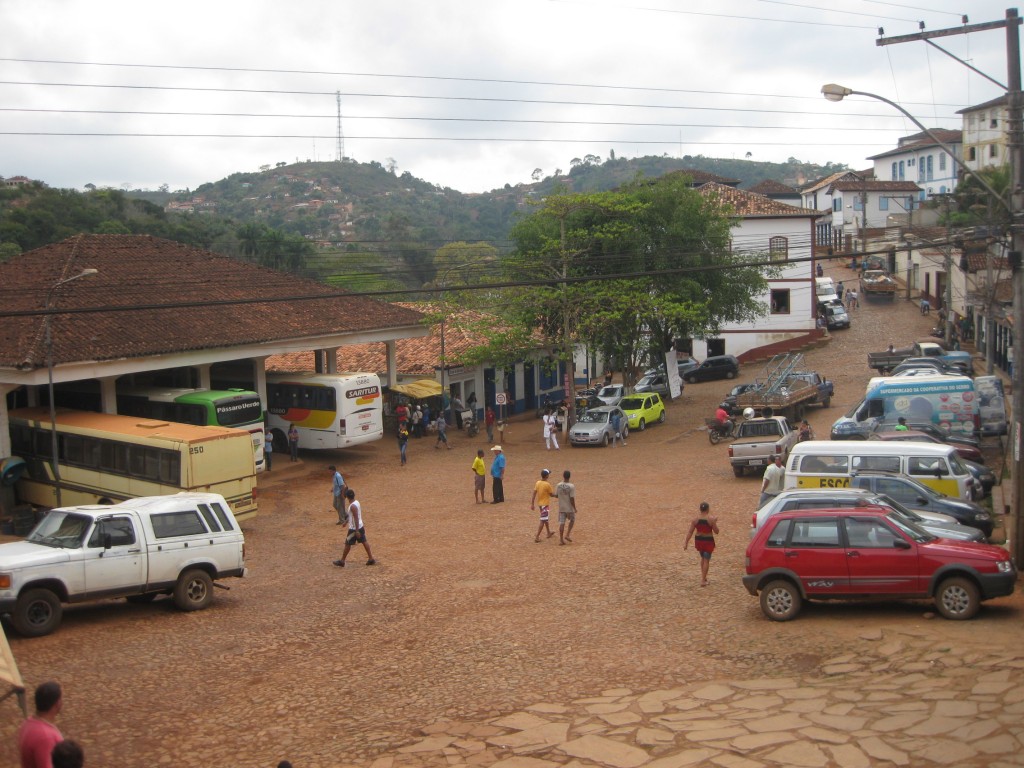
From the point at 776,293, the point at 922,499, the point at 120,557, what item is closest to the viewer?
the point at 120,557

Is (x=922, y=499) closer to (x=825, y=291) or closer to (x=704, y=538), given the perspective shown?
(x=704, y=538)

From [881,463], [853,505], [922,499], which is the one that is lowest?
[922,499]

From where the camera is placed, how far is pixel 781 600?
13234mm

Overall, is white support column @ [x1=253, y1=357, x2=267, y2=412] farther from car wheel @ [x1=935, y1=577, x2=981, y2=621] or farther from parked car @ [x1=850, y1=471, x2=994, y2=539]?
car wheel @ [x1=935, y1=577, x2=981, y2=621]

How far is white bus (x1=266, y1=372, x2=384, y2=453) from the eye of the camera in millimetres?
31484

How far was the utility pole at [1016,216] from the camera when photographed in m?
15.2

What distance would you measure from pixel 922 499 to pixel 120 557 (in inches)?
530

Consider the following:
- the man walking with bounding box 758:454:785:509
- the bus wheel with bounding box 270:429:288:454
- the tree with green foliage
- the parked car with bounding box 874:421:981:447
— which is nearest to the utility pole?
the man walking with bounding box 758:454:785:509

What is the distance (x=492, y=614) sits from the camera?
14711 millimetres

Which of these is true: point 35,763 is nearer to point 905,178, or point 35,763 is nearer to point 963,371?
point 963,371

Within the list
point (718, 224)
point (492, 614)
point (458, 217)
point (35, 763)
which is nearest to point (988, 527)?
point (492, 614)

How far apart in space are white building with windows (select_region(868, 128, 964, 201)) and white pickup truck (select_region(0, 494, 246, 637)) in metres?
74.9

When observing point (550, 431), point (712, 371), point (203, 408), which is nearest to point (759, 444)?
point (550, 431)

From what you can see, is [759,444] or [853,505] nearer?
[853,505]
